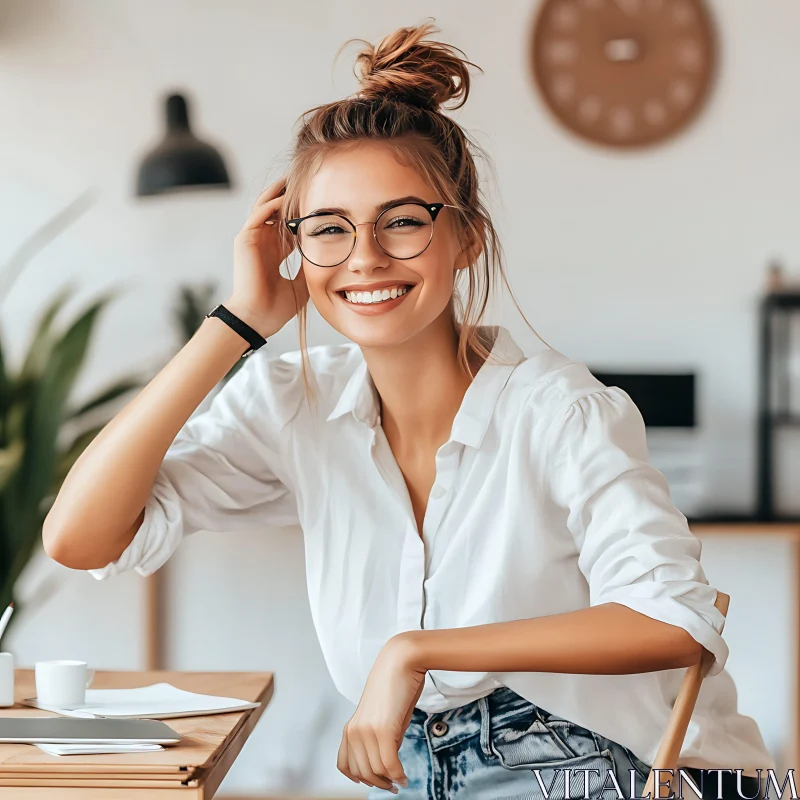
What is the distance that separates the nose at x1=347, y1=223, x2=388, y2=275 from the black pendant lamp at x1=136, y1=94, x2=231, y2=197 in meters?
1.43

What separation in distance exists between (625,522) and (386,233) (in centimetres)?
43

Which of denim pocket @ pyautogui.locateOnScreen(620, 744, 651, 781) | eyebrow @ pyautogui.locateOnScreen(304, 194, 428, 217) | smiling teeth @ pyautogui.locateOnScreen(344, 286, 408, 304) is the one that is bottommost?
denim pocket @ pyautogui.locateOnScreen(620, 744, 651, 781)

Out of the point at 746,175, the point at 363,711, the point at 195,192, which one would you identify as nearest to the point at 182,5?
the point at 195,192

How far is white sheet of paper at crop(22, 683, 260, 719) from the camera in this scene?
1083 millimetres

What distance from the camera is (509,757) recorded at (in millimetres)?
1100

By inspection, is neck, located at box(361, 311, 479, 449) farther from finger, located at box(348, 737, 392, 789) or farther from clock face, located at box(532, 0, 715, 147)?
clock face, located at box(532, 0, 715, 147)

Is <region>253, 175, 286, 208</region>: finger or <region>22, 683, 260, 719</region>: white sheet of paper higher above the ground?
<region>253, 175, 286, 208</region>: finger

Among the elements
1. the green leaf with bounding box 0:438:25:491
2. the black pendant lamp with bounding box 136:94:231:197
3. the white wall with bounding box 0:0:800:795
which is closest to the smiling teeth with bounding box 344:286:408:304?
the green leaf with bounding box 0:438:25:491

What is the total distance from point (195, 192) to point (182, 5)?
1.73 ft

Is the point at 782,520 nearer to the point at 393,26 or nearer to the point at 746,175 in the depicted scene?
the point at 746,175

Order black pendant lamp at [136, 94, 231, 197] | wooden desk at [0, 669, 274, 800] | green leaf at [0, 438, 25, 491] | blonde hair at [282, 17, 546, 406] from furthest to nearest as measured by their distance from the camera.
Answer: black pendant lamp at [136, 94, 231, 197] → green leaf at [0, 438, 25, 491] → blonde hair at [282, 17, 546, 406] → wooden desk at [0, 669, 274, 800]

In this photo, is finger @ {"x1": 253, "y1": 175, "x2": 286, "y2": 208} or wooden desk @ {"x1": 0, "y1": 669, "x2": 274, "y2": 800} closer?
wooden desk @ {"x1": 0, "y1": 669, "x2": 274, "y2": 800}

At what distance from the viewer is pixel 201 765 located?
883 mm

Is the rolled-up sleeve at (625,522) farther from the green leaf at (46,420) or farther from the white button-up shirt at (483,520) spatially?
the green leaf at (46,420)
